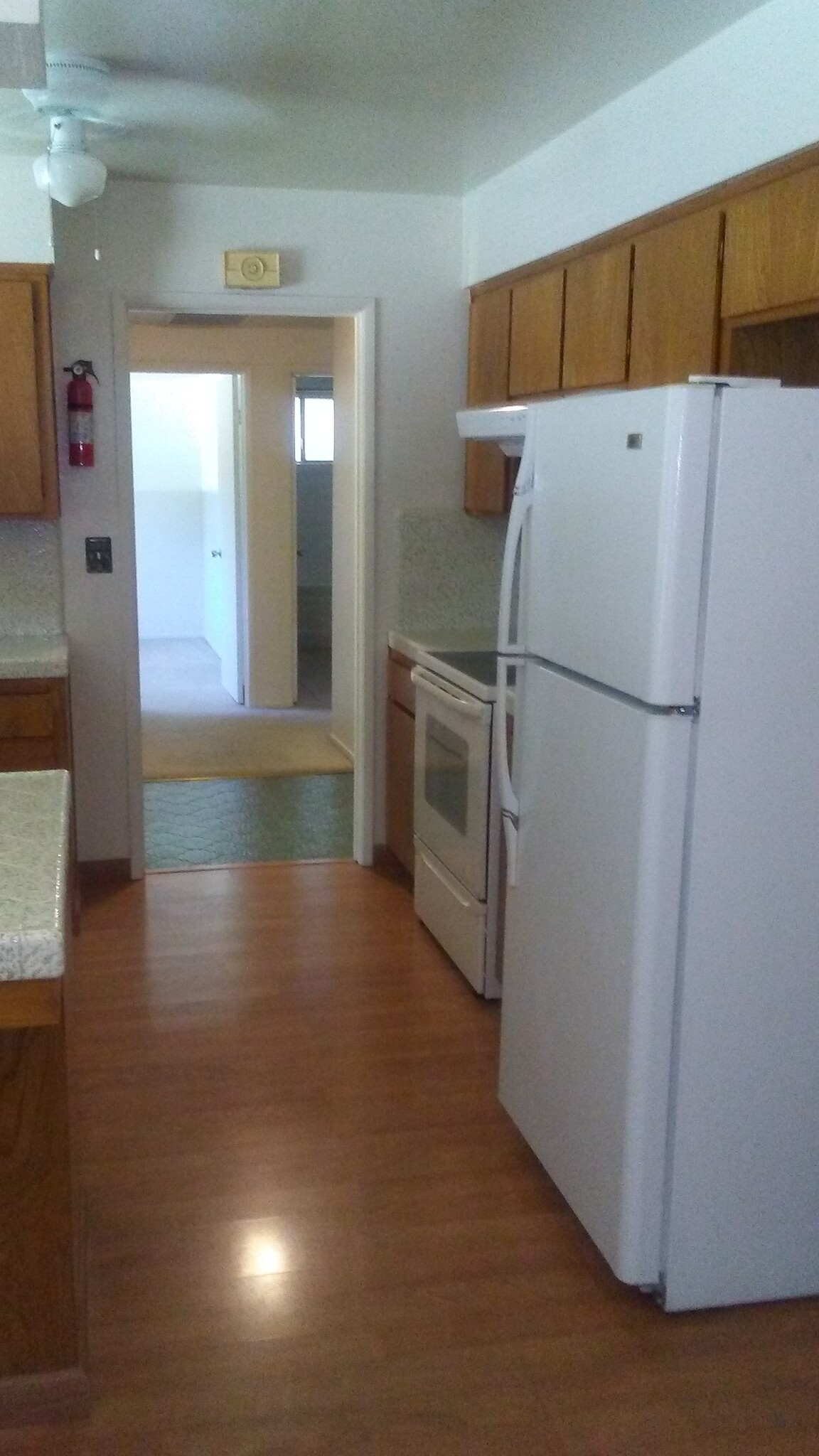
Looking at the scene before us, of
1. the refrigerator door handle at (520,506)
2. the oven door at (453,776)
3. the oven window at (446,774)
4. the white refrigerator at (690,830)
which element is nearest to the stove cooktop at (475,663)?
the oven door at (453,776)

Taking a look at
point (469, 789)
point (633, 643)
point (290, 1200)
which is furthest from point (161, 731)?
point (633, 643)

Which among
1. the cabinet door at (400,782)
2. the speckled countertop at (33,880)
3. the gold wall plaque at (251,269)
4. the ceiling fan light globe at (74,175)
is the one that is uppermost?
the ceiling fan light globe at (74,175)

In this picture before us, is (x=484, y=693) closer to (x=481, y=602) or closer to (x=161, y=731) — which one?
(x=481, y=602)

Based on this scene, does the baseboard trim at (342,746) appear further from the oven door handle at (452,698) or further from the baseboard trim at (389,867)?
the oven door handle at (452,698)

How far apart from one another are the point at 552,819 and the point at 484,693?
93 centimetres

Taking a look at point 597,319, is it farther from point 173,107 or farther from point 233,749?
point 233,749

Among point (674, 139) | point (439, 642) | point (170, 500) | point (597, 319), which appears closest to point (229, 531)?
point (170, 500)

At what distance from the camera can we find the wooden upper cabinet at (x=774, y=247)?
7.73 ft

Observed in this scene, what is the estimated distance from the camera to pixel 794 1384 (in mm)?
2115

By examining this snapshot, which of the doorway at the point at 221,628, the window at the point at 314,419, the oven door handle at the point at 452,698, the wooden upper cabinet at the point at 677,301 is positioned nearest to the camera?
the wooden upper cabinet at the point at 677,301

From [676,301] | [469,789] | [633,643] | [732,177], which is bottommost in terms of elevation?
[469,789]

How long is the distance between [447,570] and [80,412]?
1.42 metres

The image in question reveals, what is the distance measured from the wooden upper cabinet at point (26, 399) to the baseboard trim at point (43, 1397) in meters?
2.70

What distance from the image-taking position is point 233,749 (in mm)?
6473
